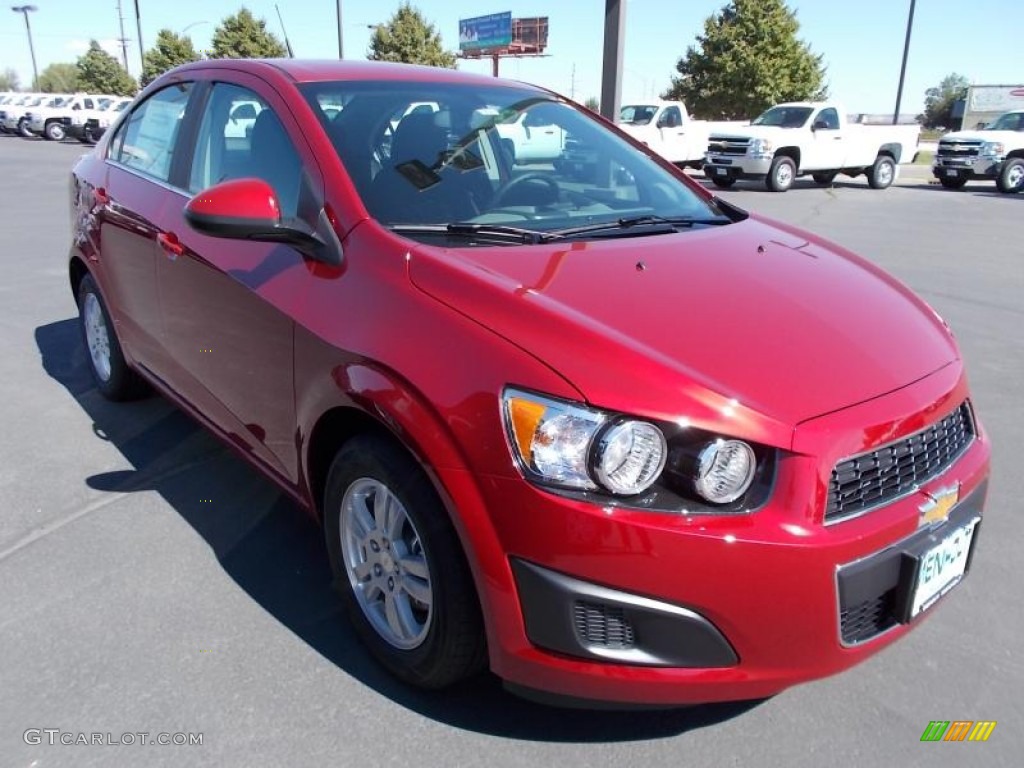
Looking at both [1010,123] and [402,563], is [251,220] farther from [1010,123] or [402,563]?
[1010,123]

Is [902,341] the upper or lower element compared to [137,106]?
lower

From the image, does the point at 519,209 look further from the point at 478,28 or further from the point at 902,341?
the point at 478,28

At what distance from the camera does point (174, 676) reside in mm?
2396

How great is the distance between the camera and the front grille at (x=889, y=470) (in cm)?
188

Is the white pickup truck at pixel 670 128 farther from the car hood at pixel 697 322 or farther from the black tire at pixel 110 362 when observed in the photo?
the car hood at pixel 697 322

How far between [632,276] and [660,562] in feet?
2.92

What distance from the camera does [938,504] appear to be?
207 cm

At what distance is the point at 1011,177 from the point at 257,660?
2236cm

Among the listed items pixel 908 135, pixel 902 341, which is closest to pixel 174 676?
pixel 902 341

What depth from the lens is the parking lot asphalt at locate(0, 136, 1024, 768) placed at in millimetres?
2152

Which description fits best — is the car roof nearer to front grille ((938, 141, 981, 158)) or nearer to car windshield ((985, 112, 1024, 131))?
front grille ((938, 141, 981, 158))

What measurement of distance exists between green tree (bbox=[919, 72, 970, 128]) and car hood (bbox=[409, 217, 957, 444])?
69046mm

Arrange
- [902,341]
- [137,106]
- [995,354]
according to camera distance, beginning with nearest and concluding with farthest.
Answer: [902,341] < [137,106] < [995,354]

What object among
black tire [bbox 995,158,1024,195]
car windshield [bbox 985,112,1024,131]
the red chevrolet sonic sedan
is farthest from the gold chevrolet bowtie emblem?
car windshield [bbox 985,112,1024,131]
